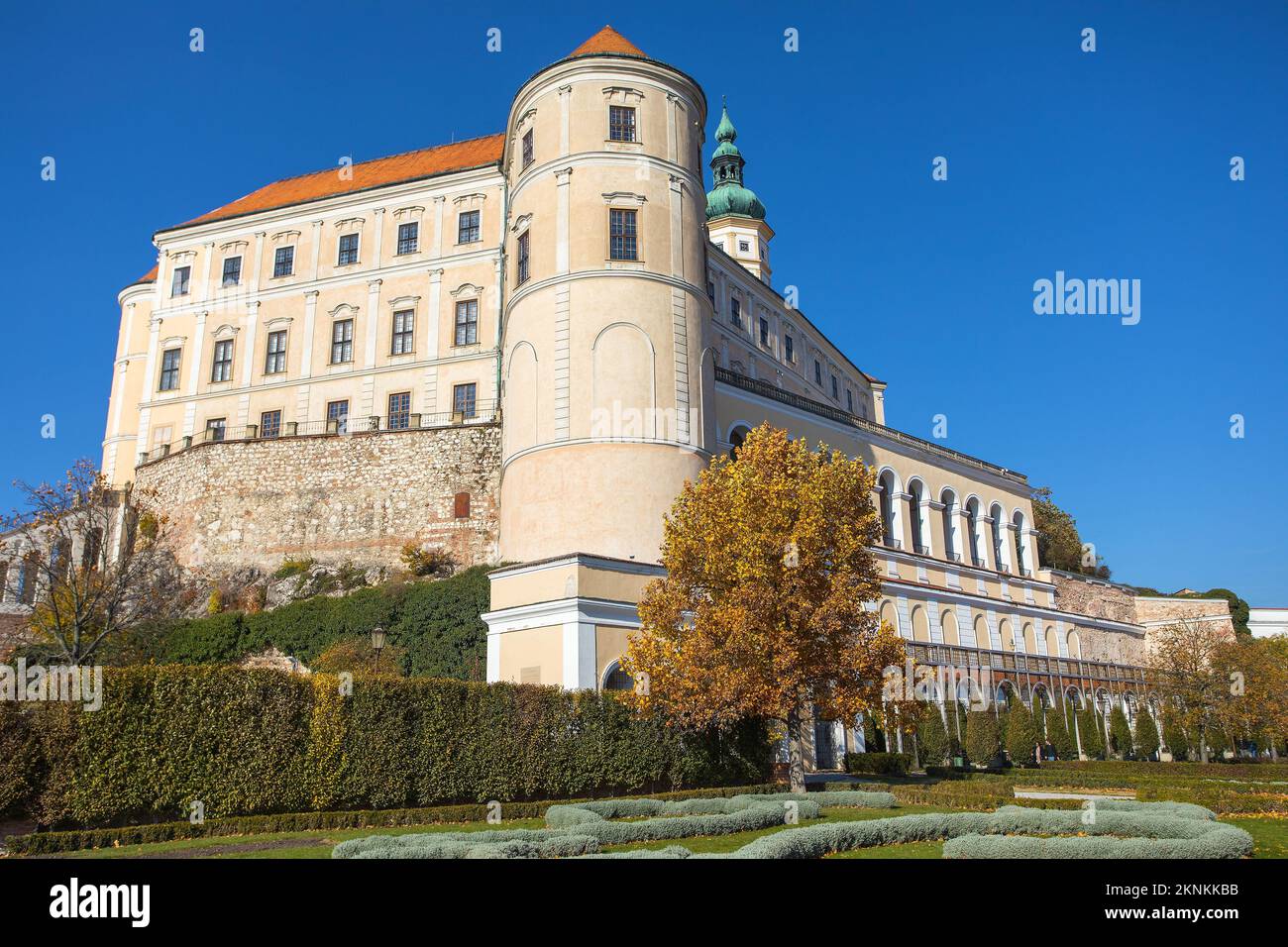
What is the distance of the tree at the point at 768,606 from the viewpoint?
22.8m

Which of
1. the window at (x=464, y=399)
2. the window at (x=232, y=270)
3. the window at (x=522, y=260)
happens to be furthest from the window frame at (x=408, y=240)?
the window at (x=522, y=260)

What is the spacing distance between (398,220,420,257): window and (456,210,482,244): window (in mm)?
2394

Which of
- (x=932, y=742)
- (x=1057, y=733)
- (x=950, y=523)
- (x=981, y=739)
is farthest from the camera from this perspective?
(x=950, y=523)

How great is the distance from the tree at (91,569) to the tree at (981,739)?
30.8m

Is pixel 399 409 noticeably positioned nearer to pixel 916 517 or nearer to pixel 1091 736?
pixel 916 517

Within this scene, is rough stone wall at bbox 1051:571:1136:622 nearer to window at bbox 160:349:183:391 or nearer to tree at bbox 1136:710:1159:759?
tree at bbox 1136:710:1159:759

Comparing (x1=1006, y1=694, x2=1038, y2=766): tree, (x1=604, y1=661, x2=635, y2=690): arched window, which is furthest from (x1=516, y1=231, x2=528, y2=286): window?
(x1=1006, y1=694, x2=1038, y2=766): tree

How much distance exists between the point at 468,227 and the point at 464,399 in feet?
32.4

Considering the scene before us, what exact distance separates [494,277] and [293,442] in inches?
502

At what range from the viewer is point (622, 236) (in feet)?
113

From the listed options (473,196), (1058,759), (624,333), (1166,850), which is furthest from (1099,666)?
(1166,850)

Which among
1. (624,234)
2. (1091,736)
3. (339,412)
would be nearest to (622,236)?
(624,234)
